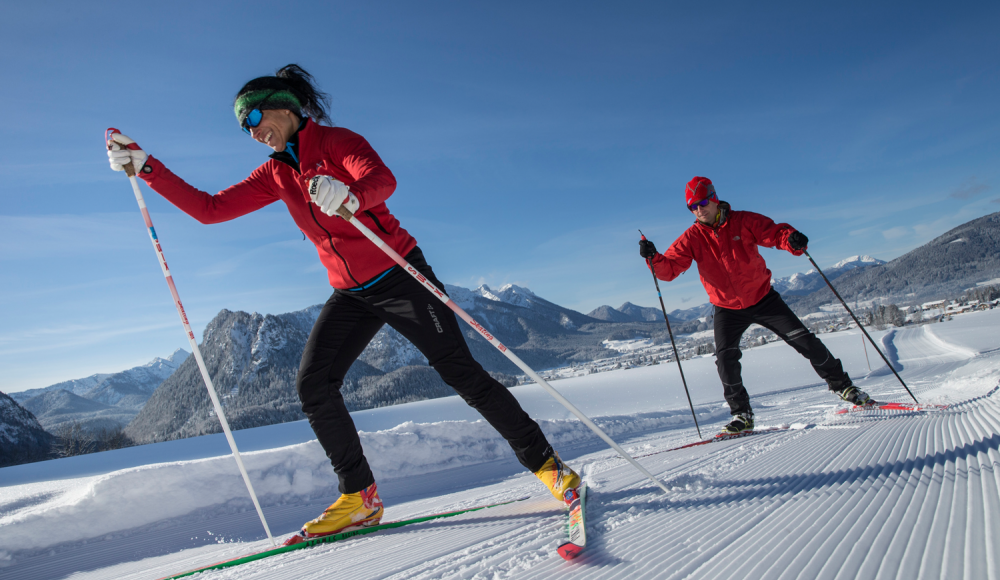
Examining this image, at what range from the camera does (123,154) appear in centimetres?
236

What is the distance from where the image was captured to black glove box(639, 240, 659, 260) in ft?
14.5

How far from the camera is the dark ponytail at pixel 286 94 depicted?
229cm

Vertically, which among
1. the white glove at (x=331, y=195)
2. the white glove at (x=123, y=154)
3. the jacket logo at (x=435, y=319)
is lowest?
the jacket logo at (x=435, y=319)

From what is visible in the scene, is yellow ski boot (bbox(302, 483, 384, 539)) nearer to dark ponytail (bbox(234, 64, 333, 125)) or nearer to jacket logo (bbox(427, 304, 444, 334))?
jacket logo (bbox(427, 304, 444, 334))

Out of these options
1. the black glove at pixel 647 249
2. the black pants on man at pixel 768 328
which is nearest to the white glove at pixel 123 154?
the black glove at pixel 647 249

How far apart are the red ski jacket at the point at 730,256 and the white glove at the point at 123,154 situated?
3937 mm

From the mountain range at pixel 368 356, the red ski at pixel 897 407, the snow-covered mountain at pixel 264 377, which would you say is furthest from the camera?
the mountain range at pixel 368 356

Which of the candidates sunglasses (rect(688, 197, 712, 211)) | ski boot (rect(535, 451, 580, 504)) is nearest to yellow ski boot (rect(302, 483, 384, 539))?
ski boot (rect(535, 451, 580, 504))

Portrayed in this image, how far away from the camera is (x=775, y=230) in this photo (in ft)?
13.8

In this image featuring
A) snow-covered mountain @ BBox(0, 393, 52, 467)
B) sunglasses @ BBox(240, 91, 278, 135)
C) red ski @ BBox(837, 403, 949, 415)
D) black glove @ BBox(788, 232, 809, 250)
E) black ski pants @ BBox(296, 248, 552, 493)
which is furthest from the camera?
snow-covered mountain @ BBox(0, 393, 52, 467)

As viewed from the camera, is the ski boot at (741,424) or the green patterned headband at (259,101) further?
the ski boot at (741,424)

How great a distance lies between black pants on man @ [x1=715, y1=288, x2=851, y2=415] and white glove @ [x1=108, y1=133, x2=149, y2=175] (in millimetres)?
4517

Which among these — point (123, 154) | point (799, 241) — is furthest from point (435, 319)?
point (799, 241)

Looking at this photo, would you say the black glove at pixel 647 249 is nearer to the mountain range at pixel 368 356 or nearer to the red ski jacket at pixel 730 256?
the red ski jacket at pixel 730 256
